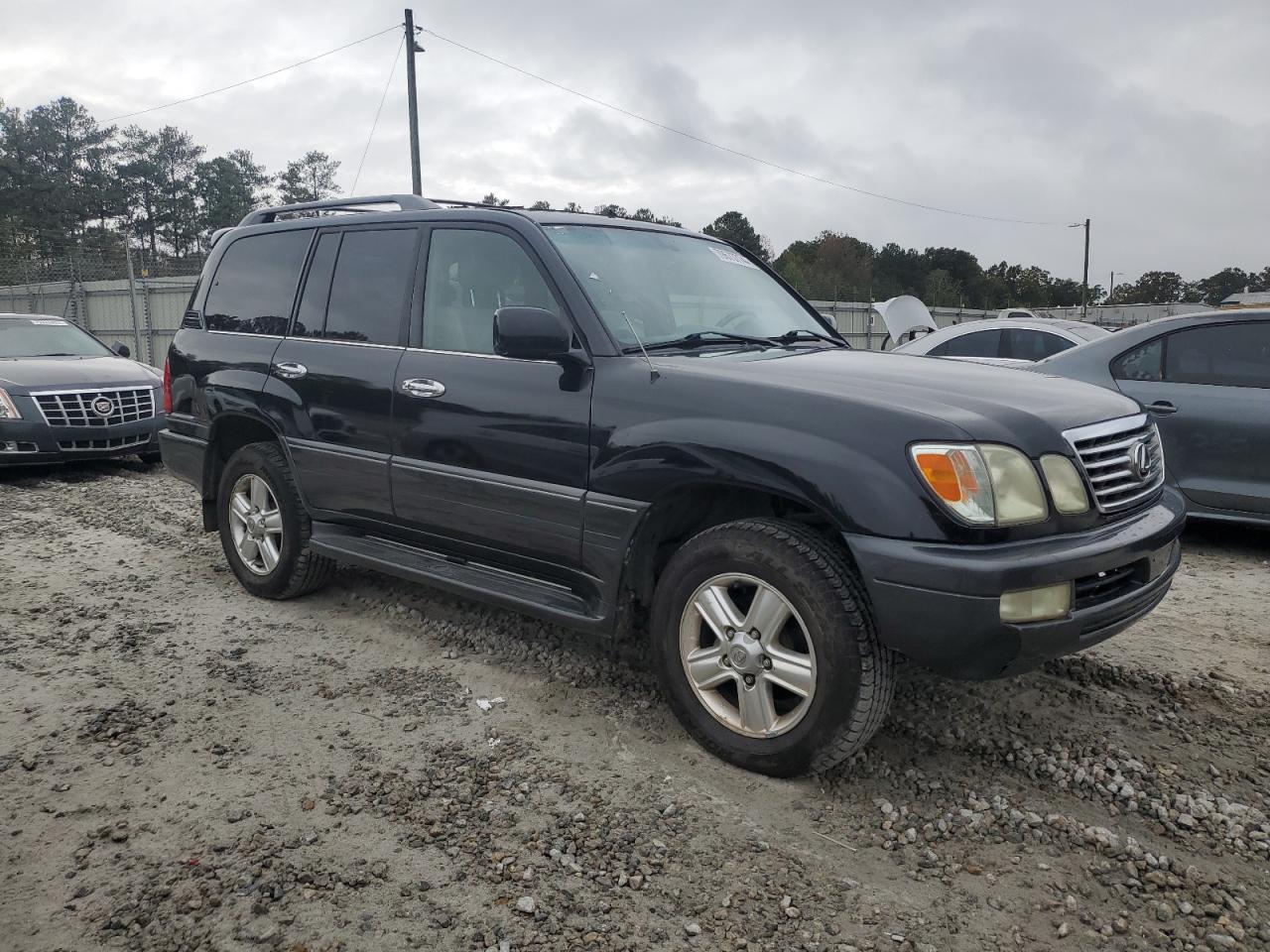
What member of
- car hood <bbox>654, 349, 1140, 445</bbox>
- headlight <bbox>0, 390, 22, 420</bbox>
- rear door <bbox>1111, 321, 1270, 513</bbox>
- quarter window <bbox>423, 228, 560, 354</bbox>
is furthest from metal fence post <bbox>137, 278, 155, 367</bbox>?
car hood <bbox>654, 349, 1140, 445</bbox>

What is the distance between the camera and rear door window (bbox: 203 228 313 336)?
4.75 metres

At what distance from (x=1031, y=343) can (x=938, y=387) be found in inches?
259

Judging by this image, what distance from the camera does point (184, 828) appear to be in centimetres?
276

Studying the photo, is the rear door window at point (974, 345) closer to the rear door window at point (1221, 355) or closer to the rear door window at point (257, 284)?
the rear door window at point (1221, 355)

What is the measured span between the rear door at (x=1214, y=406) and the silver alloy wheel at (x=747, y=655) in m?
3.91

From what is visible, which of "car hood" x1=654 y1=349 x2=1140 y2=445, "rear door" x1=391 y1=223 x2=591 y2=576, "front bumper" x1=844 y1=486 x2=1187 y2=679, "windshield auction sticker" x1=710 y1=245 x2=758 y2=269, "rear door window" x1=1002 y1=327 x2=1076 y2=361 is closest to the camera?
"front bumper" x1=844 y1=486 x2=1187 y2=679

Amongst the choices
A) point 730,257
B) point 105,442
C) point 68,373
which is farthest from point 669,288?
point 68,373

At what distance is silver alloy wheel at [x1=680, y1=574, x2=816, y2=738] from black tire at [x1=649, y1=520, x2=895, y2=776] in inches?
1.0

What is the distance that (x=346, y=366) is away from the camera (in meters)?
4.27

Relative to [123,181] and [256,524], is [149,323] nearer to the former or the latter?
[256,524]

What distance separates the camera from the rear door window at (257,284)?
4746 millimetres

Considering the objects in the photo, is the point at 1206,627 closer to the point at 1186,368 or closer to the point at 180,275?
the point at 1186,368

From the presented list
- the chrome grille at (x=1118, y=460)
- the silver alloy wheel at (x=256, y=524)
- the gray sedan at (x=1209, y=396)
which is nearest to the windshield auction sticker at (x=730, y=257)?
the chrome grille at (x=1118, y=460)

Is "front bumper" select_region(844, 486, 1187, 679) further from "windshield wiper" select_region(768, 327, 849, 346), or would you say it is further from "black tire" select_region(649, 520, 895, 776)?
"windshield wiper" select_region(768, 327, 849, 346)
